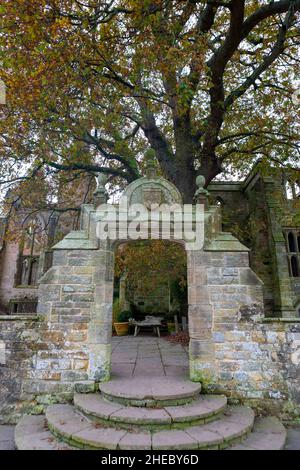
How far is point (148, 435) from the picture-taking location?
316 centimetres

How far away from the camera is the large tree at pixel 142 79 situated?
15.5ft

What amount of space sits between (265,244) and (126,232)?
10.1m

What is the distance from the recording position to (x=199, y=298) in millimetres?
4504

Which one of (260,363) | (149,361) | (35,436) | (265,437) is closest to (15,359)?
(35,436)

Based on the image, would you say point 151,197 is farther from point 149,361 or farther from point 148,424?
point 149,361

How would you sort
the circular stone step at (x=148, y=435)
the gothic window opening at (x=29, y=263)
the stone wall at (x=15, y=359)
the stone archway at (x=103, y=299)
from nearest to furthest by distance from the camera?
the circular stone step at (x=148, y=435)
the stone wall at (x=15, y=359)
the stone archway at (x=103, y=299)
the gothic window opening at (x=29, y=263)

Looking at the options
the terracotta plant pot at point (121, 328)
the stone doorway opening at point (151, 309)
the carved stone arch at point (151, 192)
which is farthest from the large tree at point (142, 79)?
the terracotta plant pot at point (121, 328)

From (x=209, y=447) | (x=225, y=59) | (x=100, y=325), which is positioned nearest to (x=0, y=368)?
(x=100, y=325)

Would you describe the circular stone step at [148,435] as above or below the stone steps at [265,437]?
above

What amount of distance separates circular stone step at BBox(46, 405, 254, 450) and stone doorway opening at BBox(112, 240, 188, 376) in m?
1.34

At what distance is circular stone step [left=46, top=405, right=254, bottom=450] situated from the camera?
2.98m

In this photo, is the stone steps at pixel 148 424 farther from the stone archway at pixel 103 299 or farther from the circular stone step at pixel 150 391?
the stone archway at pixel 103 299

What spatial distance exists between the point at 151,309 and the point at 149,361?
801cm

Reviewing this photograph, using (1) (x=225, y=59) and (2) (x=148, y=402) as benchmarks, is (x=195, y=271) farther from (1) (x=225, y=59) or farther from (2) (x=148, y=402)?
(1) (x=225, y=59)
